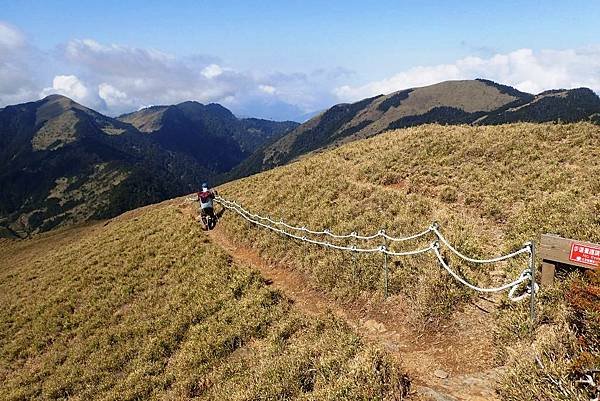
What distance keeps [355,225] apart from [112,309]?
11959mm

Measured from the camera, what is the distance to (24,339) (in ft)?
62.3

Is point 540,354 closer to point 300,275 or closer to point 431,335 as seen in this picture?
point 431,335

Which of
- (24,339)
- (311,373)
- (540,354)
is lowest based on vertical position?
(24,339)

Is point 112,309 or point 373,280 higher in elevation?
point 373,280

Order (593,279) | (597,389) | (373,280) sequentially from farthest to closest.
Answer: (373,280) < (593,279) < (597,389)

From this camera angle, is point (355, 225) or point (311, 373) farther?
point (355, 225)

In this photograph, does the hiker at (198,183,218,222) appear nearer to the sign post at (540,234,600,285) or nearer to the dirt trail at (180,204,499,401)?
the dirt trail at (180,204,499,401)

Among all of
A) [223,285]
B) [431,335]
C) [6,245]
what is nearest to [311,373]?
[431,335]

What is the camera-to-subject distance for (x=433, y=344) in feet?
32.8

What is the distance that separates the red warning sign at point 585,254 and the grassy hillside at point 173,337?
4.54 m

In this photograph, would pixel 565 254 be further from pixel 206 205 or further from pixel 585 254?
pixel 206 205

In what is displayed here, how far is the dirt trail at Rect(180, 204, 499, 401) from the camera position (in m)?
8.09

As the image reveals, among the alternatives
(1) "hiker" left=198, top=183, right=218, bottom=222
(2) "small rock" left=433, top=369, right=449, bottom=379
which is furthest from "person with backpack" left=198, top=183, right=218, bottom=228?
(2) "small rock" left=433, top=369, right=449, bottom=379

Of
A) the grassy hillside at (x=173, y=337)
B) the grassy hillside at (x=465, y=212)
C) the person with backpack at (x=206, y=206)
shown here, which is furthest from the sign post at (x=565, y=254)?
the person with backpack at (x=206, y=206)
